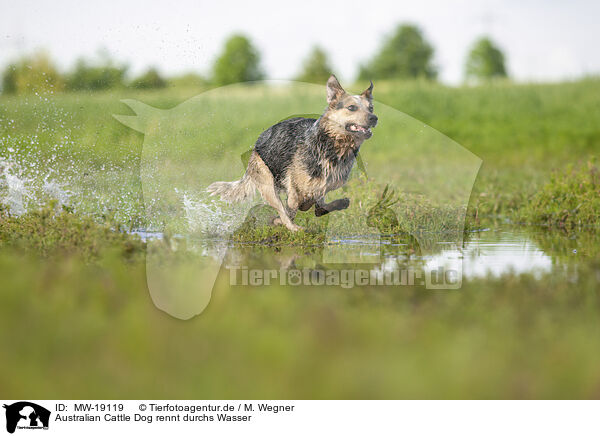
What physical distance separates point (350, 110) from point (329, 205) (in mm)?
1439

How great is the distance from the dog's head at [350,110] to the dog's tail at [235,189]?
4.66ft

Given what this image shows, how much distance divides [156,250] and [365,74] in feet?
140

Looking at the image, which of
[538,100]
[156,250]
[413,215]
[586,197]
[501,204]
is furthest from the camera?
[538,100]

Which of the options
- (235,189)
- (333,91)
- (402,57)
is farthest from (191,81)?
(402,57)

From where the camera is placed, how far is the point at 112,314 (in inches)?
165

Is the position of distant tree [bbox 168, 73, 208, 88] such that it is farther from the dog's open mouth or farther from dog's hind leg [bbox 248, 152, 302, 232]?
the dog's open mouth

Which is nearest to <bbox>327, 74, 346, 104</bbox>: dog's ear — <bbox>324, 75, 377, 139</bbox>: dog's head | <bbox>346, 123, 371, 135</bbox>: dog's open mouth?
<bbox>324, 75, 377, 139</bbox>: dog's head

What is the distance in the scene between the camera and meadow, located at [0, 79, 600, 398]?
3191 millimetres

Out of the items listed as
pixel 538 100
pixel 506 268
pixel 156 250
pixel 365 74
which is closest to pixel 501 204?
pixel 506 268

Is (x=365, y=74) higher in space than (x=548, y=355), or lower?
higher

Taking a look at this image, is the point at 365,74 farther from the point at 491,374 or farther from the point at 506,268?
the point at 491,374

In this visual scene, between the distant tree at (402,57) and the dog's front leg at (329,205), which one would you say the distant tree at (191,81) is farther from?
the distant tree at (402,57)
